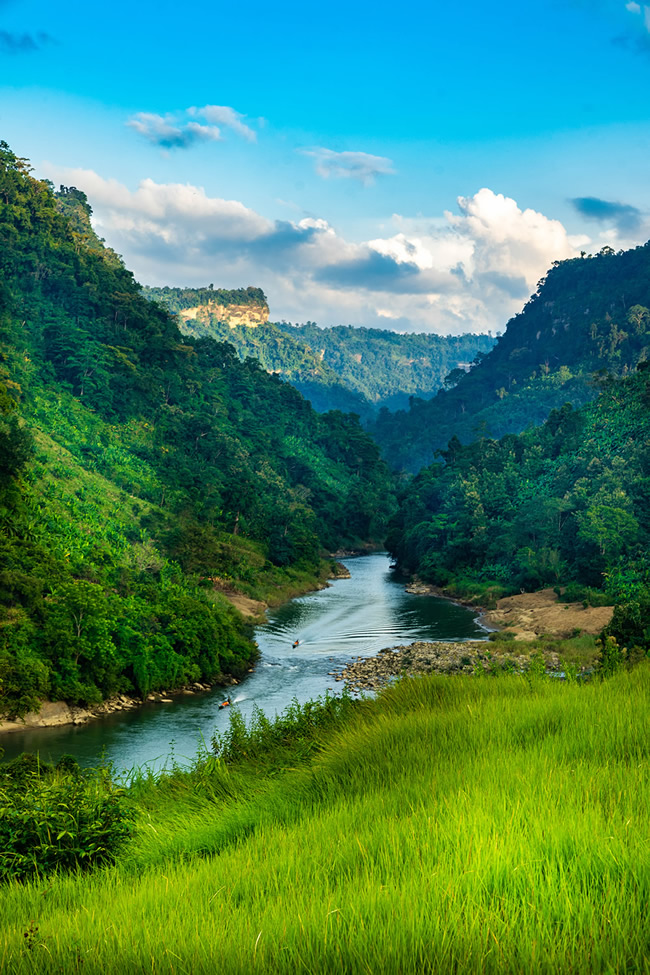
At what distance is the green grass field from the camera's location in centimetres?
280

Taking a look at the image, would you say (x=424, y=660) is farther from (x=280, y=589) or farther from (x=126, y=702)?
(x=280, y=589)

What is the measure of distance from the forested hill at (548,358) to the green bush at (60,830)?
8997cm

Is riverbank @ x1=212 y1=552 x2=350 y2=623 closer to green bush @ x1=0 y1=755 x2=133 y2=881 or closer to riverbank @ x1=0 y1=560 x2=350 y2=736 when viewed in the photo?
riverbank @ x1=0 y1=560 x2=350 y2=736

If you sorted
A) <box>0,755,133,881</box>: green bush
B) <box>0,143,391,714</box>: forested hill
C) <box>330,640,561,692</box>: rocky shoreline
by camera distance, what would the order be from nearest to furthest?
<box>0,755,133,881</box>: green bush → <box>0,143,391,714</box>: forested hill → <box>330,640,561,692</box>: rocky shoreline

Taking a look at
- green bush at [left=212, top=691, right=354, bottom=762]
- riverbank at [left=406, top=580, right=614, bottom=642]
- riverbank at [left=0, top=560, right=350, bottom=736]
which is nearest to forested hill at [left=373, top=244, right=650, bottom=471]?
riverbank at [left=406, top=580, right=614, bottom=642]

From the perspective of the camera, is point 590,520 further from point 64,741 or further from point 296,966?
point 296,966

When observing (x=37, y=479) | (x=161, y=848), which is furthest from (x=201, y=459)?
(x=161, y=848)

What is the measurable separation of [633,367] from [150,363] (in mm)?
69444

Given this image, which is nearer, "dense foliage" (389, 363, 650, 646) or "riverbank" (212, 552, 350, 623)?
"riverbank" (212, 552, 350, 623)

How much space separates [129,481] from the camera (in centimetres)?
5431

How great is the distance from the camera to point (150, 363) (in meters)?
76.9

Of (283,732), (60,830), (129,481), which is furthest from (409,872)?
(129,481)

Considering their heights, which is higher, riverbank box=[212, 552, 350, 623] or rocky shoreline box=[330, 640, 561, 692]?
riverbank box=[212, 552, 350, 623]

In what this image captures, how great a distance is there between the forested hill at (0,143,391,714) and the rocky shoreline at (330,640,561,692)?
5931 millimetres
